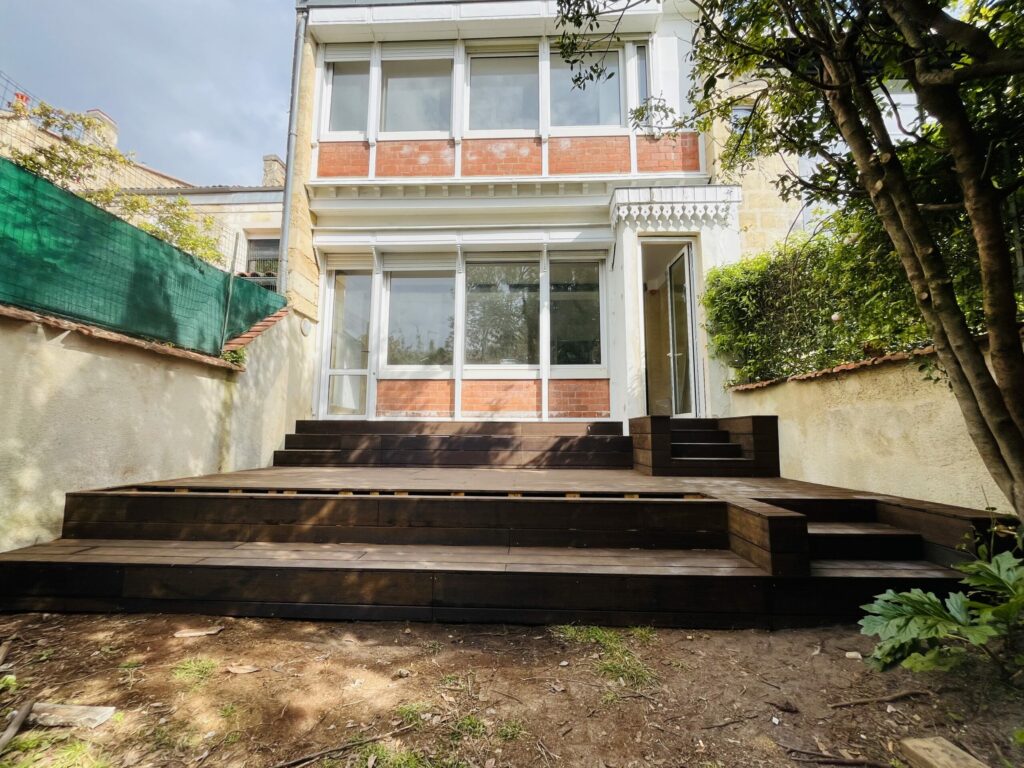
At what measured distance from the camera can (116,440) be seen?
3.20 m

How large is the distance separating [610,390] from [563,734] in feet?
16.6

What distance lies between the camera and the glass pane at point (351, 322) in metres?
6.67

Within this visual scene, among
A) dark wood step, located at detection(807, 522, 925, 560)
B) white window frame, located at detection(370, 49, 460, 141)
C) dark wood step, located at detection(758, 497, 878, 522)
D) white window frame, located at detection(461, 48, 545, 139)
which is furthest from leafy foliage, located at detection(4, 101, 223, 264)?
dark wood step, located at detection(807, 522, 925, 560)

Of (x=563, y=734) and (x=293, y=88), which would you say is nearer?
(x=563, y=734)

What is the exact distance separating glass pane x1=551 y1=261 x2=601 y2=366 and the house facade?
22 mm

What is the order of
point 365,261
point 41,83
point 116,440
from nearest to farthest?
point 116,440
point 41,83
point 365,261

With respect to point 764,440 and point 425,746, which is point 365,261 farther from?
point 425,746

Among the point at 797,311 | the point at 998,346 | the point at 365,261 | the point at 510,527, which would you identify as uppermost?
the point at 365,261

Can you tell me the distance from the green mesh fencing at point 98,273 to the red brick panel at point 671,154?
587 cm

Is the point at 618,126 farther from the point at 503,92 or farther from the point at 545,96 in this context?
the point at 503,92

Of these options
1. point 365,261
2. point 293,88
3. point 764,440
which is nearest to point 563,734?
point 764,440

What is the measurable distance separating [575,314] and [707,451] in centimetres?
291

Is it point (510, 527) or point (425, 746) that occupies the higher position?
point (510, 527)

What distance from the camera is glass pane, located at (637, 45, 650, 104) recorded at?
21.4ft
